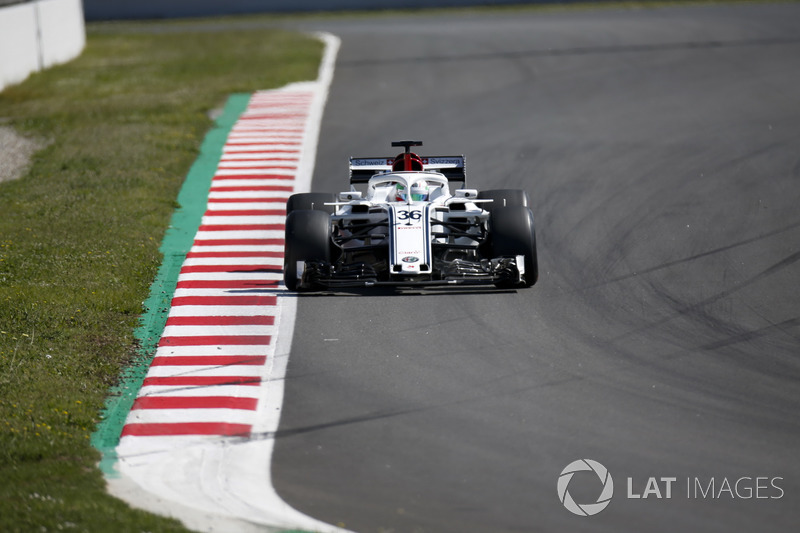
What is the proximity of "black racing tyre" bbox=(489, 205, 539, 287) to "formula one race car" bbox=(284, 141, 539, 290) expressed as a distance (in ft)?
0.05

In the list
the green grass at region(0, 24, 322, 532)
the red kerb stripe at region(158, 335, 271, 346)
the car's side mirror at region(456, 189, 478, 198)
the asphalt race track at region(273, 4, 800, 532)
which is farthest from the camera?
the car's side mirror at region(456, 189, 478, 198)

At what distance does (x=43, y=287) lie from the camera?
16.3 m

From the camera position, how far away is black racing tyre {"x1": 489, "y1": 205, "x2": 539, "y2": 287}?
51.1 feet

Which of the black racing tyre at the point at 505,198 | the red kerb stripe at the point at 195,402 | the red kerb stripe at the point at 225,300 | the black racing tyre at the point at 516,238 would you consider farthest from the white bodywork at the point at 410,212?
the red kerb stripe at the point at 195,402

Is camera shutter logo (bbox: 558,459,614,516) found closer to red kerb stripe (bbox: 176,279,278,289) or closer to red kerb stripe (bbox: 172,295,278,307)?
red kerb stripe (bbox: 172,295,278,307)

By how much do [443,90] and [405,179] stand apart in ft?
45.9

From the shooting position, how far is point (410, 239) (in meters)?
15.2

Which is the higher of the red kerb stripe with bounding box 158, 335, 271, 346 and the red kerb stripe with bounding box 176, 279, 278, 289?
the red kerb stripe with bounding box 176, 279, 278, 289

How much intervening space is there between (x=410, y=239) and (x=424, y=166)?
3243 mm

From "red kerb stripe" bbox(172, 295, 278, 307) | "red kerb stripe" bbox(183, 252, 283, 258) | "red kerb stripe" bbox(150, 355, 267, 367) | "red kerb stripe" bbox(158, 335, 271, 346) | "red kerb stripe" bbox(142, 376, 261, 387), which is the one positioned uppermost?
"red kerb stripe" bbox(183, 252, 283, 258)

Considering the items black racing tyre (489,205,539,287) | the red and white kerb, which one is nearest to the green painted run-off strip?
the red and white kerb

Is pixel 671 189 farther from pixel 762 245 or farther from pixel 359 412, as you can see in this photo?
pixel 359 412

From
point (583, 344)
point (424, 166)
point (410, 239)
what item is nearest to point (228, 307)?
point (410, 239)

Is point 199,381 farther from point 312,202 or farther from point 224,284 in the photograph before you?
point 312,202
